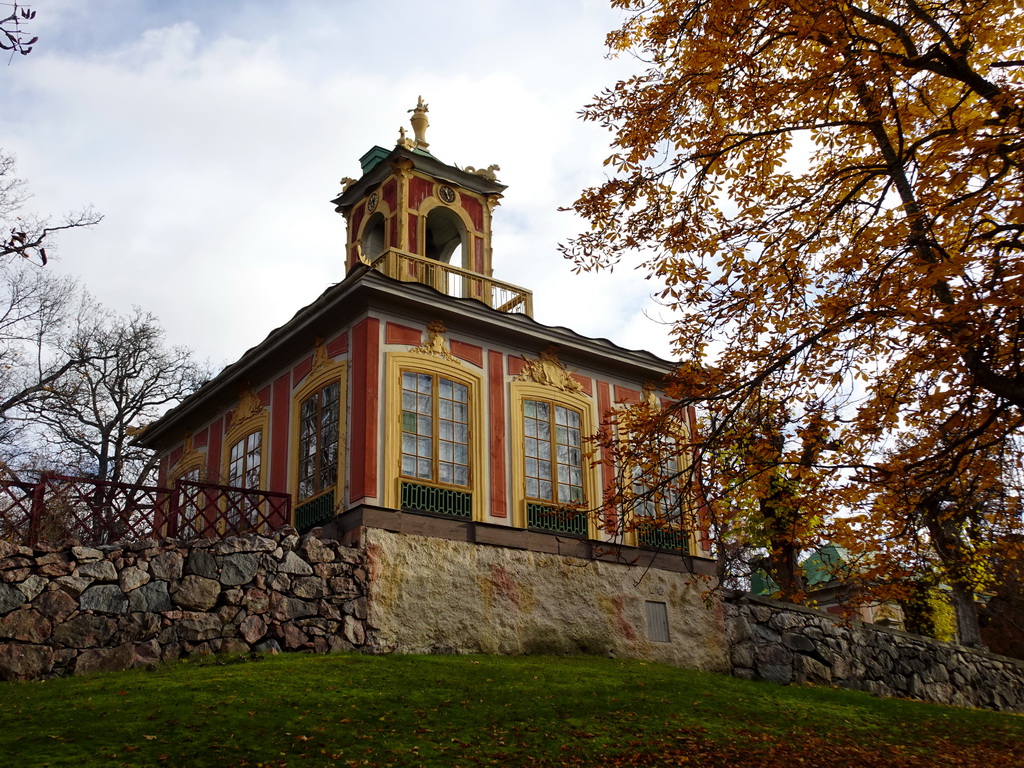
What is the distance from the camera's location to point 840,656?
18.1 meters

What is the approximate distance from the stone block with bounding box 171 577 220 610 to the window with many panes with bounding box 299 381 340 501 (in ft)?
9.52

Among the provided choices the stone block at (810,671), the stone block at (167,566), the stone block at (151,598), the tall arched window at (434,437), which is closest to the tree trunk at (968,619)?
the stone block at (810,671)

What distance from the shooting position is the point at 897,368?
30.9 ft

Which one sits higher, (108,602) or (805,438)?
(805,438)

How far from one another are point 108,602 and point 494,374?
715cm

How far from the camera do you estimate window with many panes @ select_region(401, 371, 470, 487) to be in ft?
51.8

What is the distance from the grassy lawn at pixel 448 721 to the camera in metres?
8.87

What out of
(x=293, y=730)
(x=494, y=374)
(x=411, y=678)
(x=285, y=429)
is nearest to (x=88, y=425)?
(x=285, y=429)

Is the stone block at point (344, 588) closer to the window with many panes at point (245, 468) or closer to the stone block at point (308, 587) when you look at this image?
the stone block at point (308, 587)

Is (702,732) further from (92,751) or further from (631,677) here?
(92,751)

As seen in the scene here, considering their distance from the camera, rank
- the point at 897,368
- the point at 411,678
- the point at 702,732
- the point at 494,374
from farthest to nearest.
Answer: the point at 494,374, the point at 411,678, the point at 702,732, the point at 897,368

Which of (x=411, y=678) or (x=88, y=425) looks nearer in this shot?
(x=411, y=678)

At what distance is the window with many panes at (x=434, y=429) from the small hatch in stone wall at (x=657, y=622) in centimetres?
384

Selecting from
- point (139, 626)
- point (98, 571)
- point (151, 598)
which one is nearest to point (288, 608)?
point (151, 598)
